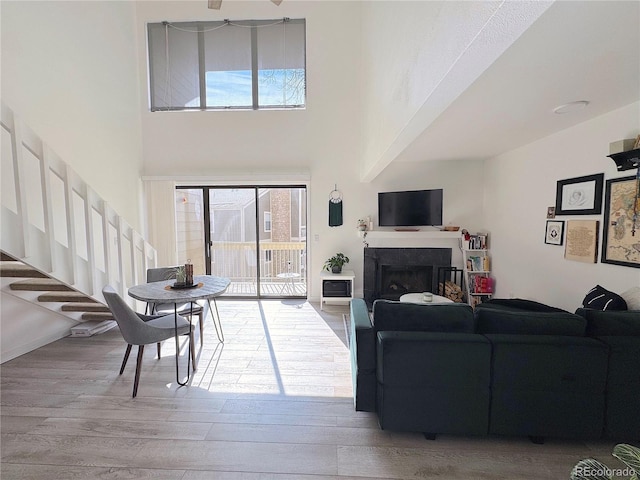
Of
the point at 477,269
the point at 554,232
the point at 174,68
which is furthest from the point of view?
the point at 174,68

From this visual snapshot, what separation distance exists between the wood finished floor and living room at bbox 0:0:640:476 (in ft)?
6.99

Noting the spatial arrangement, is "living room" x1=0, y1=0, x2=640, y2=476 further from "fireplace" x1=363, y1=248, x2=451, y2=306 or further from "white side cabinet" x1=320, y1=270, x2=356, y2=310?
"white side cabinet" x1=320, y1=270, x2=356, y2=310

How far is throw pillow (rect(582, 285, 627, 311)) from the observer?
2279 millimetres

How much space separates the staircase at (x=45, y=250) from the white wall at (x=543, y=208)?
4.86 meters

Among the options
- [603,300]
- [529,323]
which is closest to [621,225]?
[603,300]

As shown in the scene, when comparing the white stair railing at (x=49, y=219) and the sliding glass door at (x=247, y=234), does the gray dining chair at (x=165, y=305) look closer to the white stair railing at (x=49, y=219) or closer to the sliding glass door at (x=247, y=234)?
the white stair railing at (x=49, y=219)

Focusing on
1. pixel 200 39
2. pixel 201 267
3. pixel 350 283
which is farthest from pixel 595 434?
pixel 200 39

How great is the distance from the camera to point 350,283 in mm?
4863

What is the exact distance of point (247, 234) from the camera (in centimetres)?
532

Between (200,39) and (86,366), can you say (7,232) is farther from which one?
(200,39)

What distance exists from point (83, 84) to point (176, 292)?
11.3 feet

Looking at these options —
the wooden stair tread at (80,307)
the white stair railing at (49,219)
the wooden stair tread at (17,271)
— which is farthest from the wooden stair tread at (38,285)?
the wooden stair tread at (80,307)

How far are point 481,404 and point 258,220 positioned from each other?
14.0ft

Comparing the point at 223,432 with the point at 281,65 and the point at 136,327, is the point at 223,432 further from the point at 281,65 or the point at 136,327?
the point at 281,65
